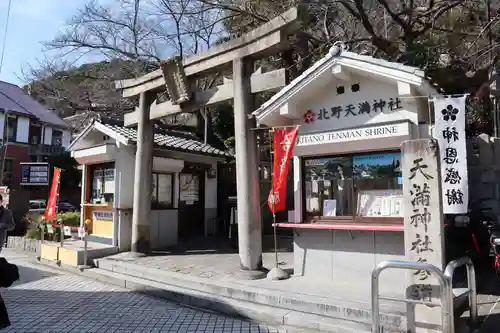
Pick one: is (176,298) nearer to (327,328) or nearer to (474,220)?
(327,328)

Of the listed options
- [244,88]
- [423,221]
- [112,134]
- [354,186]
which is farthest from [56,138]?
[423,221]

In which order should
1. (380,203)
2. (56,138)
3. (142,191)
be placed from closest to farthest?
(380,203)
(142,191)
(56,138)

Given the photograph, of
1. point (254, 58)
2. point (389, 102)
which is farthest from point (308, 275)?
point (254, 58)

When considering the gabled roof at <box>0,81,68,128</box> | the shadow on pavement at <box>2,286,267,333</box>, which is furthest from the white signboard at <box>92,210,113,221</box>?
the gabled roof at <box>0,81,68,128</box>

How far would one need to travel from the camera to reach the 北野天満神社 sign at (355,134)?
25.0 ft

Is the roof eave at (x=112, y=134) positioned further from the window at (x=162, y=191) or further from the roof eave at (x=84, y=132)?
the window at (x=162, y=191)

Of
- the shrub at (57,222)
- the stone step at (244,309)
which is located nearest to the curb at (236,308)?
the stone step at (244,309)

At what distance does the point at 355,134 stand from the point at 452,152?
1818 mm

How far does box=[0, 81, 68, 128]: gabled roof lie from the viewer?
37.8 m

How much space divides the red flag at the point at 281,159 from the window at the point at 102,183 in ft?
23.8

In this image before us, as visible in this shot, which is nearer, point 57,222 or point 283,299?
point 283,299

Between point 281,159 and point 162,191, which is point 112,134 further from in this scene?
point 281,159

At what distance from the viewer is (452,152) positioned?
22.6 ft

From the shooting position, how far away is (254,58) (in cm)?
982
